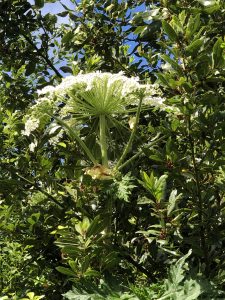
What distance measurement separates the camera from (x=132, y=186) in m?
2.16

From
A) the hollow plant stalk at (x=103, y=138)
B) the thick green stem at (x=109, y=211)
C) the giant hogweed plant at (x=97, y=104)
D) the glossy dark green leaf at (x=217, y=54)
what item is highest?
the glossy dark green leaf at (x=217, y=54)

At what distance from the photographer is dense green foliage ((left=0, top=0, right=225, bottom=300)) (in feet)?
7.13

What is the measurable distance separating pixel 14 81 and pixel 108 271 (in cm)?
221

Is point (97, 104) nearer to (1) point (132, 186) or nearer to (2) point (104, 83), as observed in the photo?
(2) point (104, 83)

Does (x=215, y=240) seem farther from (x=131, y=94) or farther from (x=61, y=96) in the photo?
(x=61, y=96)

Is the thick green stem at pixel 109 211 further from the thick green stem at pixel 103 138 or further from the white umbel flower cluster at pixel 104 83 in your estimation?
the white umbel flower cluster at pixel 104 83

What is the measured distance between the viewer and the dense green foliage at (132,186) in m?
2.17

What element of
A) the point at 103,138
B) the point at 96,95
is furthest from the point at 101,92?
the point at 103,138

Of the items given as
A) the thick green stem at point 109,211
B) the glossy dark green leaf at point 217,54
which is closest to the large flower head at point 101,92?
the glossy dark green leaf at point 217,54

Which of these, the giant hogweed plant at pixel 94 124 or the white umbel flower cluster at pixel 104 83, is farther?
the white umbel flower cluster at pixel 104 83

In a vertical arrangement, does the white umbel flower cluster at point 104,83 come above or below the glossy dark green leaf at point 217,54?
below

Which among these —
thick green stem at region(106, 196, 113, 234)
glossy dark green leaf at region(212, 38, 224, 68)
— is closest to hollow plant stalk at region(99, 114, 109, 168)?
thick green stem at region(106, 196, 113, 234)

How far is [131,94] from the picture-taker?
7.96 ft

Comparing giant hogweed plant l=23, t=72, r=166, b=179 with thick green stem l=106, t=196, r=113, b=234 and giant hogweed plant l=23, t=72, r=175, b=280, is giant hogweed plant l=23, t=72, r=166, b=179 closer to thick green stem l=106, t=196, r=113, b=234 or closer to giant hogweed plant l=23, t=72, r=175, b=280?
giant hogweed plant l=23, t=72, r=175, b=280
